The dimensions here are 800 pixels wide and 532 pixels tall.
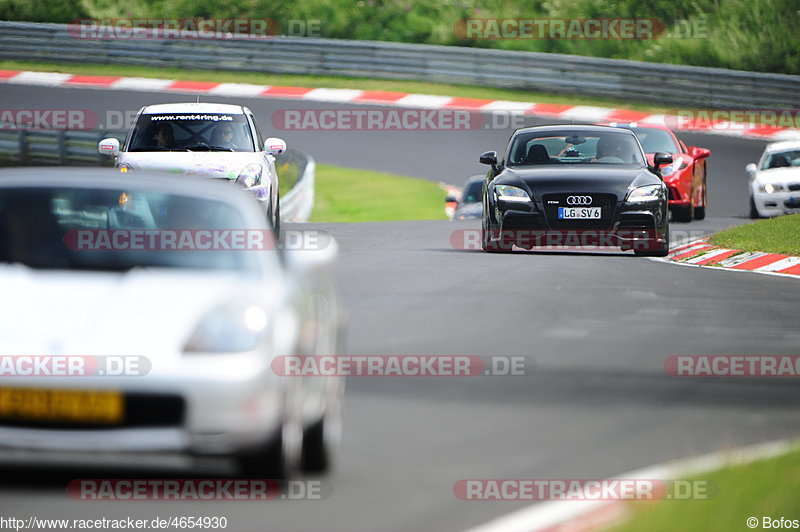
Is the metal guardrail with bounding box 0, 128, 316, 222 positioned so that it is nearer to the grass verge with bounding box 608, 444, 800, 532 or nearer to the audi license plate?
the audi license plate

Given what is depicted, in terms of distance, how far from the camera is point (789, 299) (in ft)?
49.7

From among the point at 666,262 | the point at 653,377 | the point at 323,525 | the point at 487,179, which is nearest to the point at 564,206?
the point at 487,179

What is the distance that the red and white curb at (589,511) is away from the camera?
6059 millimetres

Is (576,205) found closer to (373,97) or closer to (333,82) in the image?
(373,97)

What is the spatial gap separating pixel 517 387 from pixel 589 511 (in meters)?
3.14

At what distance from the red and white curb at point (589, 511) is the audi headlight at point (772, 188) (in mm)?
19294

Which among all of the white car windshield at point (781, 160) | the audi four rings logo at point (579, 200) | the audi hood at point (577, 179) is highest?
the audi hood at point (577, 179)

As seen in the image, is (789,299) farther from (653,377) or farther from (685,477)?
(685,477)

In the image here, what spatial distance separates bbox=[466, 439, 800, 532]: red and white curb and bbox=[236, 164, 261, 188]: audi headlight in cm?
1007

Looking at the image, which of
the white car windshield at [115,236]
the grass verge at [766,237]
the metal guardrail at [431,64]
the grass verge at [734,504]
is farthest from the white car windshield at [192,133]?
the metal guardrail at [431,64]

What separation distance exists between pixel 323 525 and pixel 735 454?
2324 mm

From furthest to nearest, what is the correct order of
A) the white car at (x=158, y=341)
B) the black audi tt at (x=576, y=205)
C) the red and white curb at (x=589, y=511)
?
1. the black audi tt at (x=576, y=205)
2. the white car at (x=158, y=341)
3. the red and white curb at (x=589, y=511)

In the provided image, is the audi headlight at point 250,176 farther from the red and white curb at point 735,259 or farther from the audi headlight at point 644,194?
the red and white curb at point 735,259

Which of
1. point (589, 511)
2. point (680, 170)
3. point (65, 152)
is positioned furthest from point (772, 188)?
point (589, 511)
